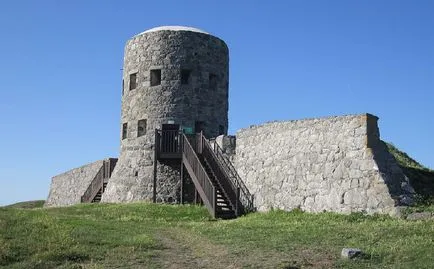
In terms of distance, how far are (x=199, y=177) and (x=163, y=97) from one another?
6.40 metres

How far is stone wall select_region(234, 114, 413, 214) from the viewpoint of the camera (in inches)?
672

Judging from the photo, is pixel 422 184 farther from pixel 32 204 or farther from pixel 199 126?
pixel 32 204

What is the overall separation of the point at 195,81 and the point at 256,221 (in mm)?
12731

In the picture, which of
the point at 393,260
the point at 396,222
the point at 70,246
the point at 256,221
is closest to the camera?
the point at 393,260

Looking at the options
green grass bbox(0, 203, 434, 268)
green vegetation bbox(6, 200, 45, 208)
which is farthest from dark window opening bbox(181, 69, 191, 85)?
green vegetation bbox(6, 200, 45, 208)

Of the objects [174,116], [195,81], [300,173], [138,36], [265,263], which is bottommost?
[265,263]

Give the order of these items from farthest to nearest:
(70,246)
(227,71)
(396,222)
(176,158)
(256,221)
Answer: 1. (227,71)
2. (176,158)
3. (256,221)
4. (396,222)
5. (70,246)

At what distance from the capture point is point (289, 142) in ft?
69.8

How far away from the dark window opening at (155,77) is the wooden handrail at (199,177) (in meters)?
4.16

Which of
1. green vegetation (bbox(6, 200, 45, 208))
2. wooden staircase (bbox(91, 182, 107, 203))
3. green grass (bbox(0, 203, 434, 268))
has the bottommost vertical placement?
green grass (bbox(0, 203, 434, 268))

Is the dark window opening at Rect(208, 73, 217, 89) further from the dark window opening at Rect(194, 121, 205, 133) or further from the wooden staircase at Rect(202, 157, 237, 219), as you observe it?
the wooden staircase at Rect(202, 157, 237, 219)

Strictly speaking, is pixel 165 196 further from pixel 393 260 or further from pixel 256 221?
pixel 393 260

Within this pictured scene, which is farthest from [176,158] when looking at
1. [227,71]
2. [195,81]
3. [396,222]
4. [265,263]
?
[265,263]

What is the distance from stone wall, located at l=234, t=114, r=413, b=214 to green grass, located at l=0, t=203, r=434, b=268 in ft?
3.00
